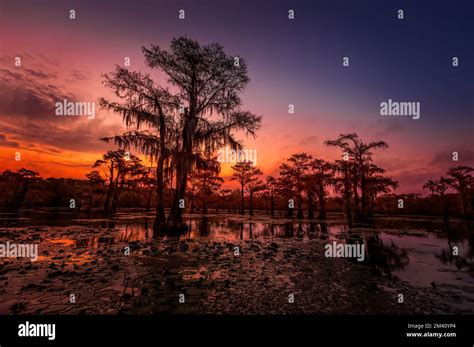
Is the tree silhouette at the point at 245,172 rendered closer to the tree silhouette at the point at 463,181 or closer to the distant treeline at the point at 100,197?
the distant treeline at the point at 100,197

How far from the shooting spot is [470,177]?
32344 mm

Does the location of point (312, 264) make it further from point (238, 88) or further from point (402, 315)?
point (238, 88)

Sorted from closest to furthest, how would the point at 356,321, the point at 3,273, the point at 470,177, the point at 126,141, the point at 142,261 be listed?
1. the point at 356,321
2. the point at 3,273
3. the point at 142,261
4. the point at 126,141
5. the point at 470,177

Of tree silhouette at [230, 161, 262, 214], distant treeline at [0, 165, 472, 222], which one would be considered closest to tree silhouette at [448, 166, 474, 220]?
distant treeline at [0, 165, 472, 222]

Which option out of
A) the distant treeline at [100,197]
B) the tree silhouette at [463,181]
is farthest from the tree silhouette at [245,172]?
the tree silhouette at [463,181]

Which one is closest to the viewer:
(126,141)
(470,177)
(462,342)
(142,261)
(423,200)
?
(462,342)

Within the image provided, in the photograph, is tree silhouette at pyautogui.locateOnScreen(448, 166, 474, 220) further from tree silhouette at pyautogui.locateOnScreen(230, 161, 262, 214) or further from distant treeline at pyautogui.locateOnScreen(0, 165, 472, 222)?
tree silhouette at pyautogui.locateOnScreen(230, 161, 262, 214)

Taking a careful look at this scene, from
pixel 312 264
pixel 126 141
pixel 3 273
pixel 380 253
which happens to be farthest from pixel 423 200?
pixel 3 273

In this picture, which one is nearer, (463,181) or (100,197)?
(463,181)

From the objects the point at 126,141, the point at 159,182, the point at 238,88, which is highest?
the point at 238,88

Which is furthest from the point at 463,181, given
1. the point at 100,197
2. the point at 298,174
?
the point at 100,197

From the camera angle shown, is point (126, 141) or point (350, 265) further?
point (126, 141)

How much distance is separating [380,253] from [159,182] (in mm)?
12896

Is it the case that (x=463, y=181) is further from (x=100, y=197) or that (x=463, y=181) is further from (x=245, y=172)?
(x=100, y=197)
